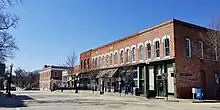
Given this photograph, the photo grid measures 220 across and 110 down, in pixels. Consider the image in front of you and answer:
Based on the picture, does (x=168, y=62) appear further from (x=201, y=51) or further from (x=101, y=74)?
(x=101, y=74)

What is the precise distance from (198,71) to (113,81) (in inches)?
594

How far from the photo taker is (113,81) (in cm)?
4728

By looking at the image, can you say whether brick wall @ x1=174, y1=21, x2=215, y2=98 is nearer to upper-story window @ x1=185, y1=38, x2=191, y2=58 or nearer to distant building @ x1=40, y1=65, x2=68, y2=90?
upper-story window @ x1=185, y1=38, x2=191, y2=58

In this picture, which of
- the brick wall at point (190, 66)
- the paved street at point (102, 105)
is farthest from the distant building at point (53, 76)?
the paved street at point (102, 105)

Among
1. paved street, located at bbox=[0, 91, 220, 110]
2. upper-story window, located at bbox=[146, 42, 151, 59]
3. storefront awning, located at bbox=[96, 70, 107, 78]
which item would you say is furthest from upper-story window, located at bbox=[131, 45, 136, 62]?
paved street, located at bbox=[0, 91, 220, 110]

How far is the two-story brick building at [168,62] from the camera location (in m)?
34.3

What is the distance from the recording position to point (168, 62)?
3512 centimetres

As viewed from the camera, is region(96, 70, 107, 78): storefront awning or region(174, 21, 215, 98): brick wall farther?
region(96, 70, 107, 78): storefront awning

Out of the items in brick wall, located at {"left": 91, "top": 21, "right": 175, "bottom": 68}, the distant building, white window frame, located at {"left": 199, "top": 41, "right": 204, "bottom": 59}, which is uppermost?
brick wall, located at {"left": 91, "top": 21, "right": 175, "bottom": 68}

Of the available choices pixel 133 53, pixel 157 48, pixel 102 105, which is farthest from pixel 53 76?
pixel 102 105

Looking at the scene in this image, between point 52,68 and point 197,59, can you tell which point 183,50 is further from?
point 52,68

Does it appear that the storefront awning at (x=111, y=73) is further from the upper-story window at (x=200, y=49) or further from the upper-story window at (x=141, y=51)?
the upper-story window at (x=200, y=49)

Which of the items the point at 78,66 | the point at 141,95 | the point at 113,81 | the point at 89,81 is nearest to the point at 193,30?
the point at 141,95

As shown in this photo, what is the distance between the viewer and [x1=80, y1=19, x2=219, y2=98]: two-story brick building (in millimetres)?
34344
